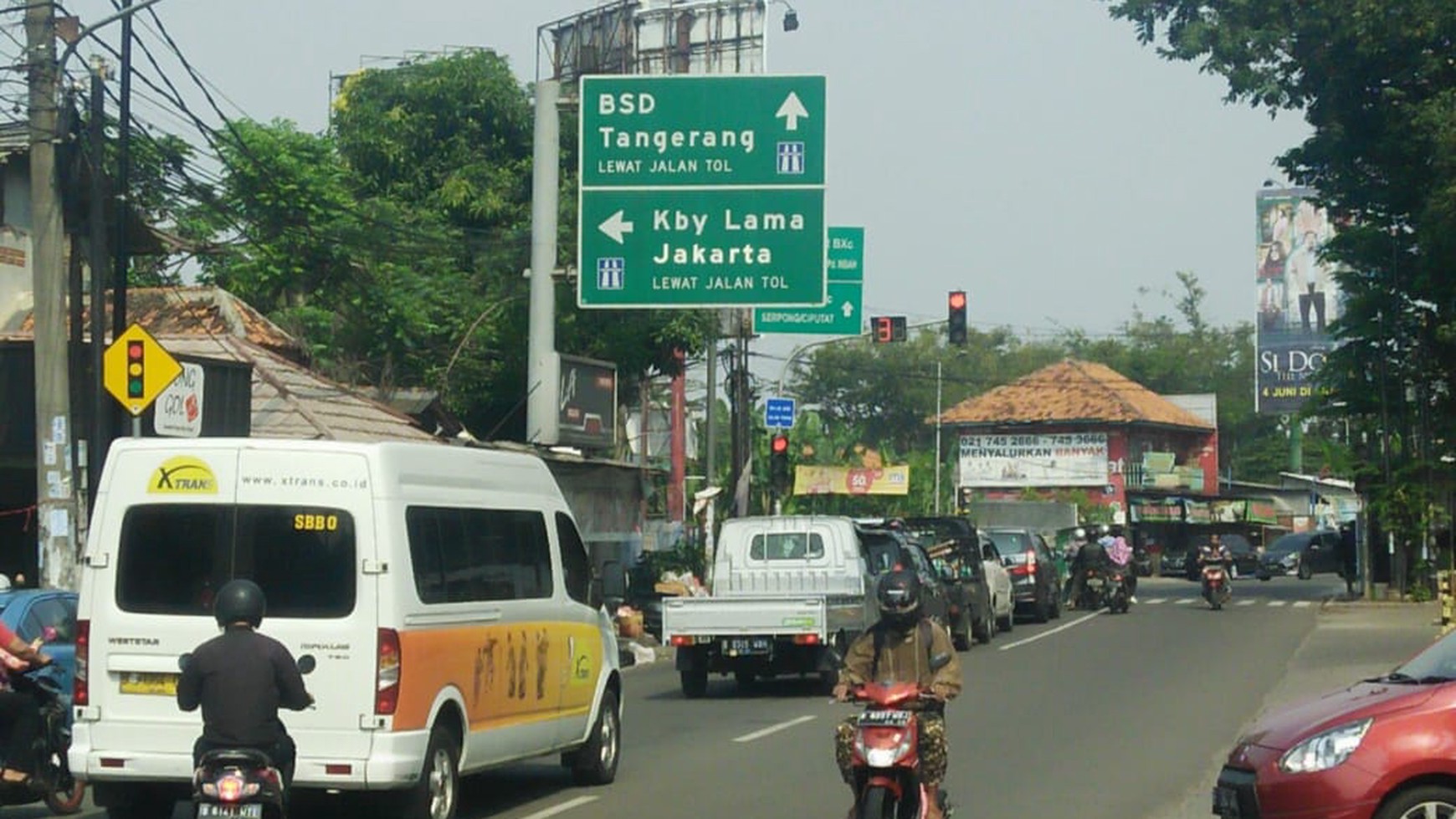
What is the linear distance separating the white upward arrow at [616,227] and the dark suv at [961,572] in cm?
730

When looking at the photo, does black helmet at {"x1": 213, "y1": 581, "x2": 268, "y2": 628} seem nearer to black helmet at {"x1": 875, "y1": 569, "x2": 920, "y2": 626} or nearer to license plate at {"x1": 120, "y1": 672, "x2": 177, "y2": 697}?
license plate at {"x1": 120, "y1": 672, "x2": 177, "y2": 697}

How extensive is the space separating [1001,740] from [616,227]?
1098 centimetres

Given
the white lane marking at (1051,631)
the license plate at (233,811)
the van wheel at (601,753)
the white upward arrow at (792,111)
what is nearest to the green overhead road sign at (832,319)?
the white lane marking at (1051,631)

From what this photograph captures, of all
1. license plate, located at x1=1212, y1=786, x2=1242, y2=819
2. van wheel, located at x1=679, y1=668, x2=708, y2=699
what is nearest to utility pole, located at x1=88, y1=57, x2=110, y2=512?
van wheel, located at x1=679, y1=668, x2=708, y2=699

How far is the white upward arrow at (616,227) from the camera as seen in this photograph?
2597cm

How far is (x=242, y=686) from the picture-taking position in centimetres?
869

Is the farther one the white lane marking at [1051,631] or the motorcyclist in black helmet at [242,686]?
the white lane marking at [1051,631]

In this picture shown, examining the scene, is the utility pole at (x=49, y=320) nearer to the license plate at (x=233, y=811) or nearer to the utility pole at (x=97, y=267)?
the utility pole at (x=97, y=267)

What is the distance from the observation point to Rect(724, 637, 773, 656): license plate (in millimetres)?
21453

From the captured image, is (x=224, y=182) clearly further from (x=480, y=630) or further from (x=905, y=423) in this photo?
(x=905, y=423)

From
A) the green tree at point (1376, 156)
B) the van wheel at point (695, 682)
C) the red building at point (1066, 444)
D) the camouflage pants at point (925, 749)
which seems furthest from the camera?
the red building at point (1066, 444)

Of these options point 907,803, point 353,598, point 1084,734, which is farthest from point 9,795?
point 1084,734

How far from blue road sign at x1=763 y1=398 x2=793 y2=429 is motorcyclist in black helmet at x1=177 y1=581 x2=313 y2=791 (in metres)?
28.6

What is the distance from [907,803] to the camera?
9.59 metres
